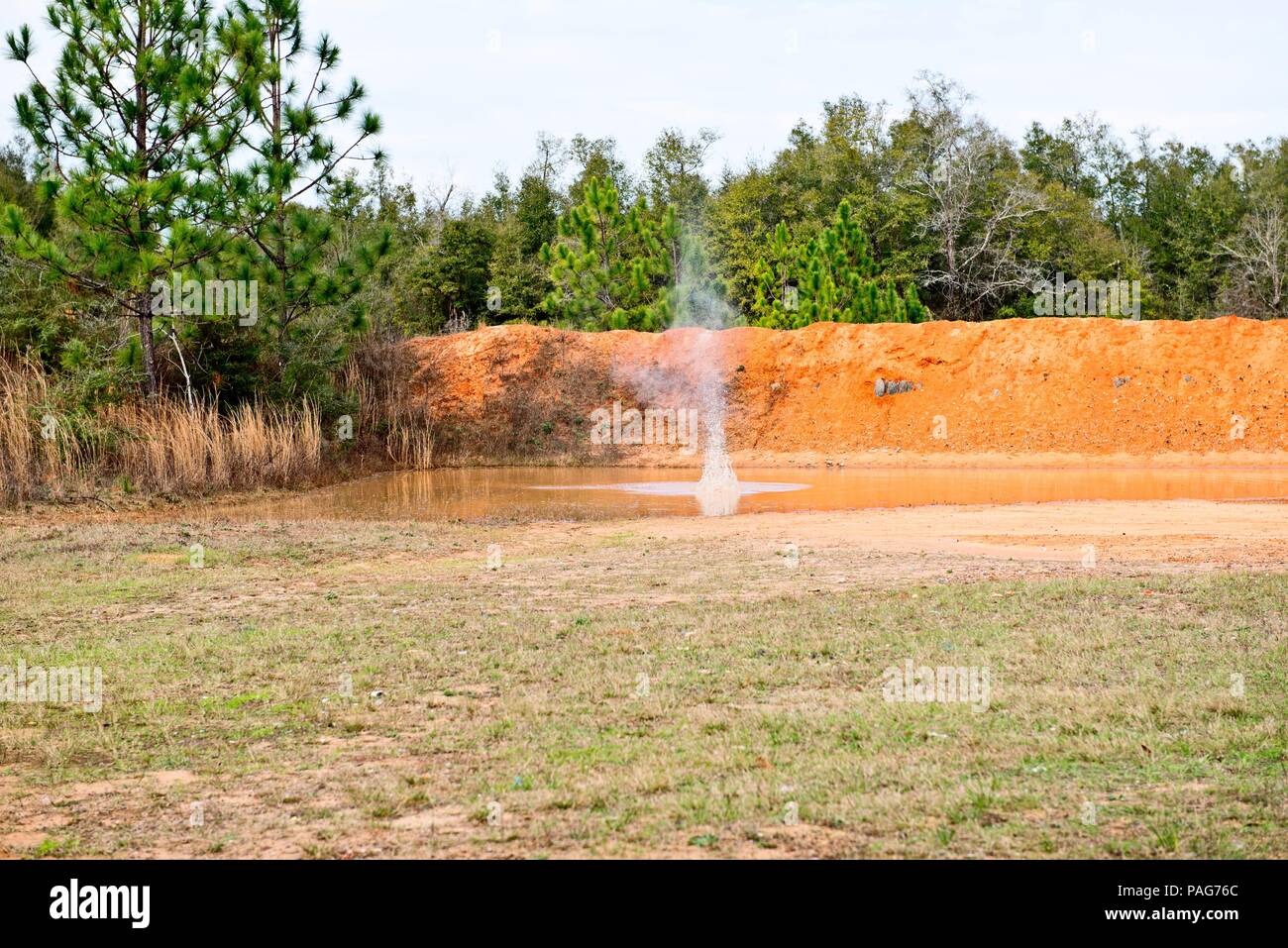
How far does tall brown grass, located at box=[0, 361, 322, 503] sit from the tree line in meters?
0.93

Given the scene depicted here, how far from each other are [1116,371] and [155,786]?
2913 cm

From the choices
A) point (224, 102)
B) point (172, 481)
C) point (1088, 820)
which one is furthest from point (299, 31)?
point (1088, 820)

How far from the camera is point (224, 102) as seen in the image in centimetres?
2219

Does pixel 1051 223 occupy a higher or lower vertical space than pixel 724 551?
higher

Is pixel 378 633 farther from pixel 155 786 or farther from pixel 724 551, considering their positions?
pixel 724 551

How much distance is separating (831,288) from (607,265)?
21.7 ft

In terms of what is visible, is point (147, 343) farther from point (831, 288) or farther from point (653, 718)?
point (831, 288)

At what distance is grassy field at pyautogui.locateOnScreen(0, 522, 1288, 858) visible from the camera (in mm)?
4676

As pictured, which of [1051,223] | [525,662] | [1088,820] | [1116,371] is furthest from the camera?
[1051,223]

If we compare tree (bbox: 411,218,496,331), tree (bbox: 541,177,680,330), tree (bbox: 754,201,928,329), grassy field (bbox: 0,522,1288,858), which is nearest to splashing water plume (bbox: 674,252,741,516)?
tree (bbox: 541,177,680,330)

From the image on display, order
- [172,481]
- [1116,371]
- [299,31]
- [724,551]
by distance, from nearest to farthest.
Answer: [724,551] < [172,481] < [299,31] < [1116,371]

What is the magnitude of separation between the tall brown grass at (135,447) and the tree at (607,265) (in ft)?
47.0

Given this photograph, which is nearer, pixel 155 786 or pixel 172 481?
pixel 155 786

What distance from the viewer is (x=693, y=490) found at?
21906 mm
